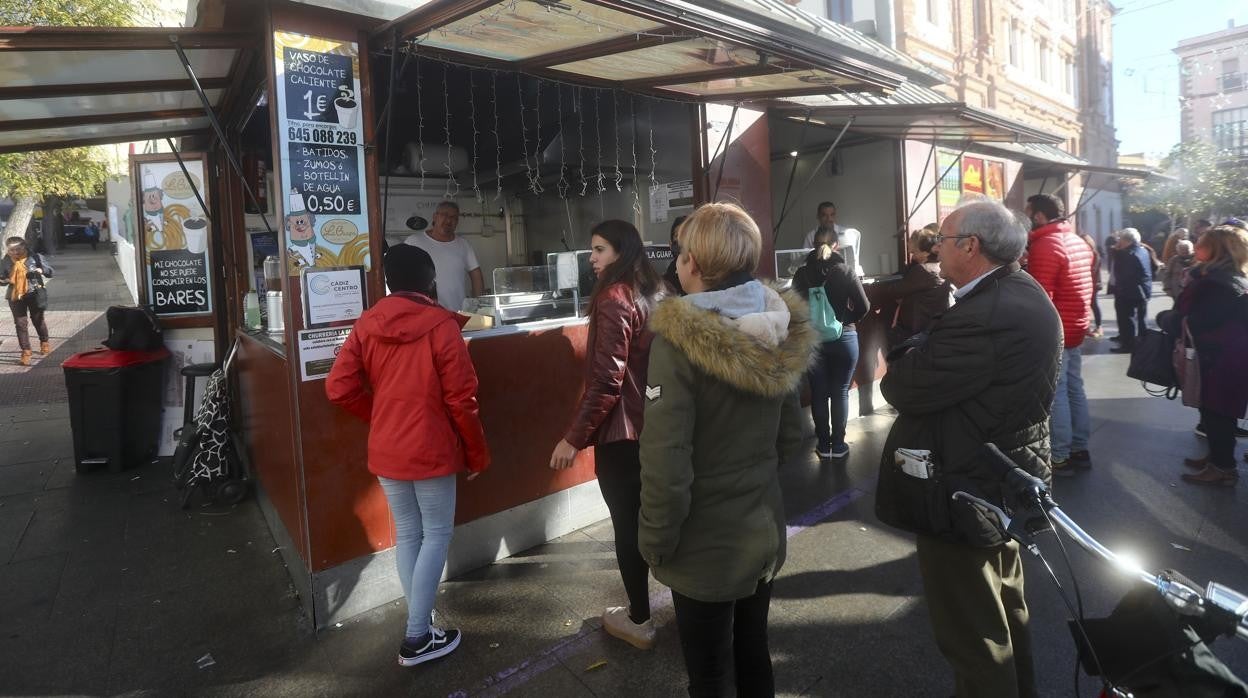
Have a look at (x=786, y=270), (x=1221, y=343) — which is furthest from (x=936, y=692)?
(x=786, y=270)

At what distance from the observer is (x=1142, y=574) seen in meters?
1.36

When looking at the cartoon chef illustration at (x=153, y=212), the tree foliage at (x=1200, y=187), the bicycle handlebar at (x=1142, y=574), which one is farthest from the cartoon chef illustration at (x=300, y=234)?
the tree foliage at (x=1200, y=187)

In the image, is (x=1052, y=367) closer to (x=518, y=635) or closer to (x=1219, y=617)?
(x=1219, y=617)

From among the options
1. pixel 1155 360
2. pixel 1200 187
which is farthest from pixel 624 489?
pixel 1200 187

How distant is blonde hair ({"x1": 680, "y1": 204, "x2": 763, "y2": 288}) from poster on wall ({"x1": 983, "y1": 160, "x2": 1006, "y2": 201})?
9482 millimetres

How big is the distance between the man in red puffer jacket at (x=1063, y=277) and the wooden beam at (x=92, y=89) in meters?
5.61

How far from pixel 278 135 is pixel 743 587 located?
2849 millimetres

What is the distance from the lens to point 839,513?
4.53m

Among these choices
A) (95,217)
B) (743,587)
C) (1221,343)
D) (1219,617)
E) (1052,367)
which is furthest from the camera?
(95,217)

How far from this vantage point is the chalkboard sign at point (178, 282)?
6.20 meters

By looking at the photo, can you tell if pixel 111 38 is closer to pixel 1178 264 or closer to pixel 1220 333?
pixel 1220 333

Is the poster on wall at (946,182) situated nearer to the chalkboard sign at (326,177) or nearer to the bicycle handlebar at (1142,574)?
the chalkboard sign at (326,177)

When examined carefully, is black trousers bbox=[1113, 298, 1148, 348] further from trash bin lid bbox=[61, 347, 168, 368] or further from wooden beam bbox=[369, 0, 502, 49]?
trash bin lid bbox=[61, 347, 168, 368]

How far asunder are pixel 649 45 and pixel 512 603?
9.90ft
